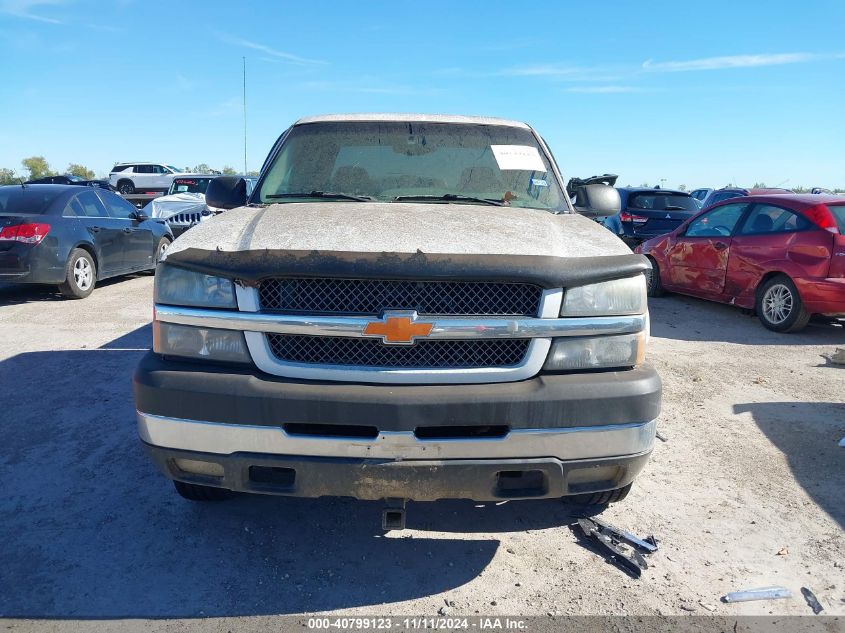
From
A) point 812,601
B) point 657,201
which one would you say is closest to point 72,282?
point 812,601

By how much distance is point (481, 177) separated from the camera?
371cm

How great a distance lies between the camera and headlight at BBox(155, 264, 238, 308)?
2.33m

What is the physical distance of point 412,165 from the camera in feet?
12.3

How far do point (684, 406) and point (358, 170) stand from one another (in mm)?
3080

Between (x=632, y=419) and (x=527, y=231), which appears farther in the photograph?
(x=527, y=231)

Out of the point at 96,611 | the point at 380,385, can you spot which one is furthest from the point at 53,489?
the point at 380,385

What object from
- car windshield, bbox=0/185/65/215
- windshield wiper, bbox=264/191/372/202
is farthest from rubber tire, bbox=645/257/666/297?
car windshield, bbox=0/185/65/215

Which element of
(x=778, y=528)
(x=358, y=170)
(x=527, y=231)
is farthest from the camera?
(x=358, y=170)

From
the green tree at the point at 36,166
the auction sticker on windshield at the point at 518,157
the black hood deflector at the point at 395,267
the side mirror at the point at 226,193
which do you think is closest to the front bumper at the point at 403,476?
the black hood deflector at the point at 395,267

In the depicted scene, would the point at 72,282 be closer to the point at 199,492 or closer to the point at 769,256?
the point at 199,492

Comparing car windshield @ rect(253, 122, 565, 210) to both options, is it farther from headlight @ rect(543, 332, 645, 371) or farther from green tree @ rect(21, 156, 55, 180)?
green tree @ rect(21, 156, 55, 180)

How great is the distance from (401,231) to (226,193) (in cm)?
167

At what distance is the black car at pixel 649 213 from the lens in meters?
10.9

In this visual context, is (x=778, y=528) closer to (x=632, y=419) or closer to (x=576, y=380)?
(x=632, y=419)
